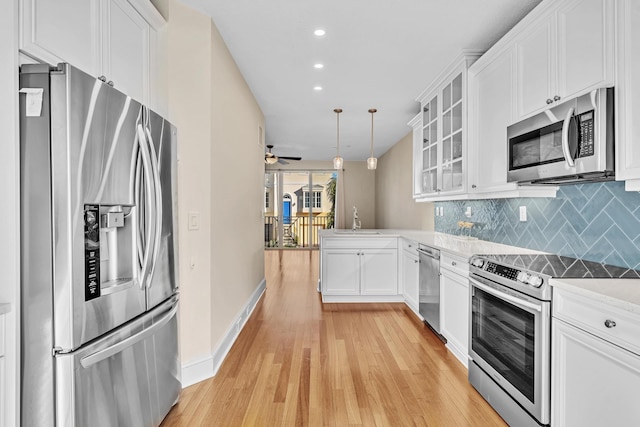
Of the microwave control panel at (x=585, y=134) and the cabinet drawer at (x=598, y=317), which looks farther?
the microwave control panel at (x=585, y=134)

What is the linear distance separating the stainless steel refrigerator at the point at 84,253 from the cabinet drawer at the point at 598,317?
2.04 metres

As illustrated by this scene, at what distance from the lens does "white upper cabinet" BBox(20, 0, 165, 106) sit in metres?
1.38

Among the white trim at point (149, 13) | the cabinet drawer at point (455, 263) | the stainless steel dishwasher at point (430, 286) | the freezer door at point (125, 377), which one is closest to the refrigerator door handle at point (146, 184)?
the freezer door at point (125, 377)

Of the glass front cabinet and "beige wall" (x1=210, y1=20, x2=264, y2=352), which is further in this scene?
the glass front cabinet

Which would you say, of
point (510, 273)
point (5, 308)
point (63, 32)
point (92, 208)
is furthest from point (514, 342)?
point (63, 32)

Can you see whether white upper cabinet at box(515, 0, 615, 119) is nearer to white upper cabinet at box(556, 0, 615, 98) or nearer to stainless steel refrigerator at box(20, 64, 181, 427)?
white upper cabinet at box(556, 0, 615, 98)

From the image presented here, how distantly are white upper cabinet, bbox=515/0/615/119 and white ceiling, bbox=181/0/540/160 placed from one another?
359 mm

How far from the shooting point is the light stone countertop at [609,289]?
4.18 ft

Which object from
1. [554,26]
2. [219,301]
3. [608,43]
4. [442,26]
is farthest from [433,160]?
[219,301]

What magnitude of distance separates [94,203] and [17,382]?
702mm

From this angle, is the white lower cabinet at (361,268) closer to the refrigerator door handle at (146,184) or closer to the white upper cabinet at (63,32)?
the refrigerator door handle at (146,184)

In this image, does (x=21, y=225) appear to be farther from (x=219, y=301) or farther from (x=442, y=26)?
(x=442, y=26)

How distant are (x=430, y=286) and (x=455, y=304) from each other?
539 millimetres

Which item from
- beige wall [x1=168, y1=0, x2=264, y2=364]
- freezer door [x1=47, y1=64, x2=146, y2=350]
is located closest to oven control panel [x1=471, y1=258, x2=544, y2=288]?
beige wall [x1=168, y1=0, x2=264, y2=364]
